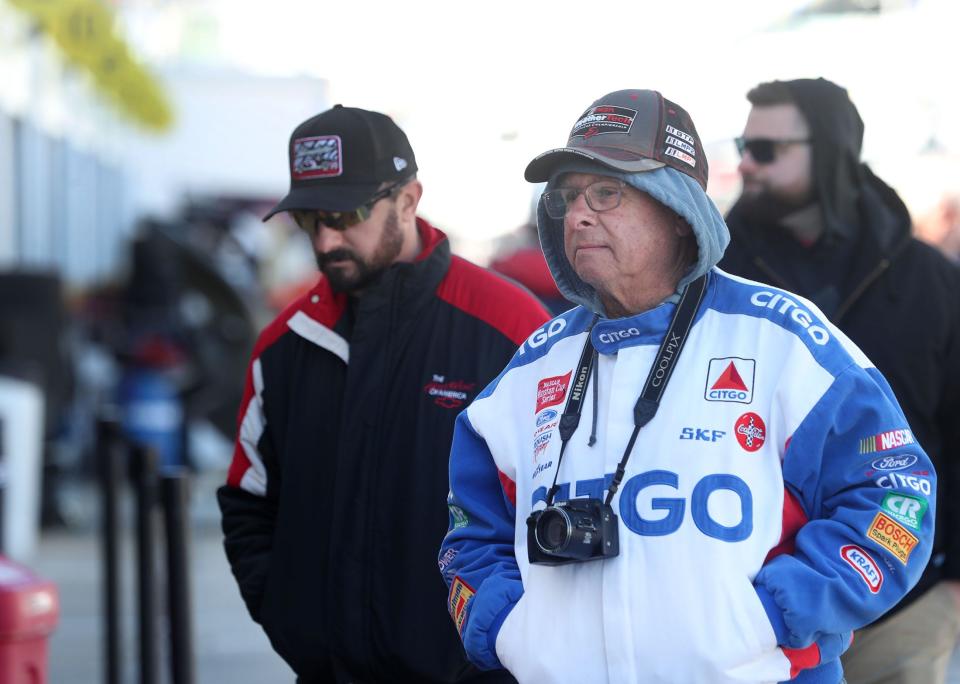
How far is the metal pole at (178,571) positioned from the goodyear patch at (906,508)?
10.9 feet

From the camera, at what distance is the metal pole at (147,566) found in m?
5.94

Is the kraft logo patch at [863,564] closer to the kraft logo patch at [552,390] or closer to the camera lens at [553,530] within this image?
the camera lens at [553,530]

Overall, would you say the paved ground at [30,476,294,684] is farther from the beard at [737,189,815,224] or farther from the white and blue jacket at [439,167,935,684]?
the white and blue jacket at [439,167,935,684]

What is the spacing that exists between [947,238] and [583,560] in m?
7.90

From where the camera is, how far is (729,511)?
257cm

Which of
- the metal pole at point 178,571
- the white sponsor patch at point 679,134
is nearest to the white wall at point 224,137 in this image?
the metal pole at point 178,571

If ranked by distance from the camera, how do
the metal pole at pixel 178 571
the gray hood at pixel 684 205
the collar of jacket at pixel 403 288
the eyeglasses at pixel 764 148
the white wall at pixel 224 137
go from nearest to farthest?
the gray hood at pixel 684 205
the collar of jacket at pixel 403 288
the eyeglasses at pixel 764 148
the metal pole at pixel 178 571
the white wall at pixel 224 137

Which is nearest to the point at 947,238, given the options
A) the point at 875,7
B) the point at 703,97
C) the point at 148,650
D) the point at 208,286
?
the point at 148,650

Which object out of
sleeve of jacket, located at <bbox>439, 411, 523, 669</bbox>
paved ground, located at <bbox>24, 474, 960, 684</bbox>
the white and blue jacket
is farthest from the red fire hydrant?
paved ground, located at <bbox>24, 474, 960, 684</bbox>

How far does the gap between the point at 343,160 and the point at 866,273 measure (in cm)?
136

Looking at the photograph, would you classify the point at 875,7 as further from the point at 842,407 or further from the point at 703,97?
the point at 842,407

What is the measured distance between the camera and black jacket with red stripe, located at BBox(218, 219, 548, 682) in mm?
3660

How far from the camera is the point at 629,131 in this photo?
9.36 feet

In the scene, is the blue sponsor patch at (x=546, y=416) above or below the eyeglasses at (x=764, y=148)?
below
